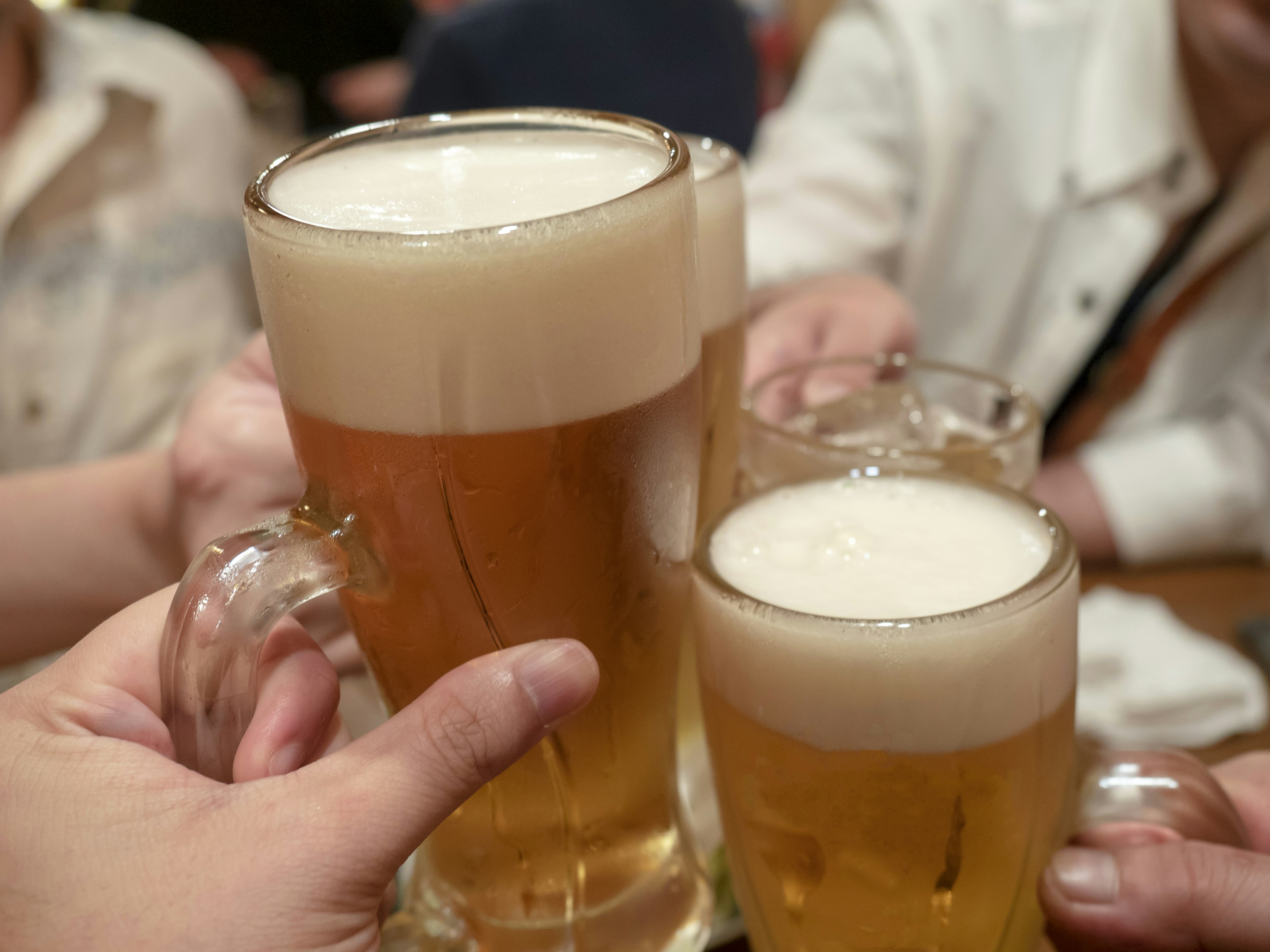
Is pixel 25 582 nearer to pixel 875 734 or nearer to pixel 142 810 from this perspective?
pixel 142 810

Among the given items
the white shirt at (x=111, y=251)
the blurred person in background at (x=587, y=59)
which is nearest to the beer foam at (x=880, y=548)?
the blurred person in background at (x=587, y=59)

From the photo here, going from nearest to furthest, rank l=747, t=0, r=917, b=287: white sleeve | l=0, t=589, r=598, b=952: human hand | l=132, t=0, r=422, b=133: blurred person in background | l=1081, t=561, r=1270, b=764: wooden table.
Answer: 1. l=0, t=589, r=598, b=952: human hand
2. l=1081, t=561, r=1270, b=764: wooden table
3. l=747, t=0, r=917, b=287: white sleeve
4. l=132, t=0, r=422, b=133: blurred person in background

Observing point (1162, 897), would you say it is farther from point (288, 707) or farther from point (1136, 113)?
point (1136, 113)

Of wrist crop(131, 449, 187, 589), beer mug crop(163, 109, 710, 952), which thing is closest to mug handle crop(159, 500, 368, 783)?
beer mug crop(163, 109, 710, 952)

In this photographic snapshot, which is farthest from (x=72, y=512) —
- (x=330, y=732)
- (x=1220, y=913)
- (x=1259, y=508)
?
(x=1259, y=508)

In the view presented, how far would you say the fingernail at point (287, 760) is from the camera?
1.51ft

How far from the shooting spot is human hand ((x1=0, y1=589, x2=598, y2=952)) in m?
0.40

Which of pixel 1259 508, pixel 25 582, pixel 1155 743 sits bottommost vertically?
pixel 1259 508

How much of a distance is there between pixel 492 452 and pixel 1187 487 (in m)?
1.36

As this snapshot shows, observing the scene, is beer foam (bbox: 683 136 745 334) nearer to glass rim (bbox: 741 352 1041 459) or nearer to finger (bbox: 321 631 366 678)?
glass rim (bbox: 741 352 1041 459)

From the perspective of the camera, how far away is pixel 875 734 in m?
0.47

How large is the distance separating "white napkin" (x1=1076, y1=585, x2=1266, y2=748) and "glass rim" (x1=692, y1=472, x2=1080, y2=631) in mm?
490

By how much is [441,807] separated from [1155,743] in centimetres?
75

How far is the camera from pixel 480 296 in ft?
1.32
